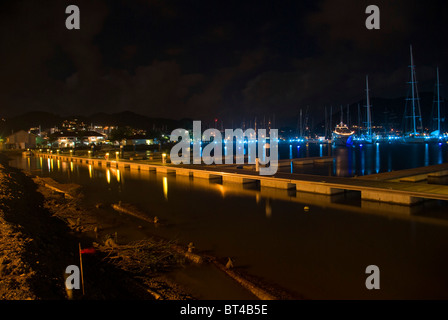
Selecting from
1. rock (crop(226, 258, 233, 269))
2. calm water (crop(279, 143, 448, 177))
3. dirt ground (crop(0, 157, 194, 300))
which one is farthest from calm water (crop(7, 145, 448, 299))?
calm water (crop(279, 143, 448, 177))

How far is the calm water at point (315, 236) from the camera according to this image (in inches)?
288

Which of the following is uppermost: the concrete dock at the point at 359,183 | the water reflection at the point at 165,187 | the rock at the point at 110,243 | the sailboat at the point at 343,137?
the sailboat at the point at 343,137

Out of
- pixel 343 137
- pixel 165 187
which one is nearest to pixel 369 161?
pixel 165 187

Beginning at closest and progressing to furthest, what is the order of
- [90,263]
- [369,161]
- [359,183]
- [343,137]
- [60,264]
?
[60,264] → [90,263] → [359,183] → [369,161] → [343,137]

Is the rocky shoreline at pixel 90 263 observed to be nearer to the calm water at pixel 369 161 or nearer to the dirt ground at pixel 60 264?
the dirt ground at pixel 60 264

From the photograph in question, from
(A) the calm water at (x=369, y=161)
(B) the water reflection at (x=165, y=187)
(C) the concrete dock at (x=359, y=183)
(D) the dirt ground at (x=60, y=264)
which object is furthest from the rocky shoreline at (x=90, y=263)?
(A) the calm water at (x=369, y=161)

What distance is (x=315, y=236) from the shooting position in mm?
10680

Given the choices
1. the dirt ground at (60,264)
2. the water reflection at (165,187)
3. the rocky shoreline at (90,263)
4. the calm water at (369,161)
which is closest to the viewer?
the dirt ground at (60,264)

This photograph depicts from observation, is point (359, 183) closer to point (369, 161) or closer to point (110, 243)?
point (110, 243)

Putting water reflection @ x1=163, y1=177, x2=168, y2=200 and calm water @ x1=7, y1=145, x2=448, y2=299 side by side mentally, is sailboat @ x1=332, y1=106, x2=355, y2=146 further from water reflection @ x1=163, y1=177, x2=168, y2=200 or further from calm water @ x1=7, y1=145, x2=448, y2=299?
calm water @ x1=7, y1=145, x2=448, y2=299
